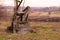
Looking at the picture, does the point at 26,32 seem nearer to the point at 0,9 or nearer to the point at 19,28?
the point at 19,28

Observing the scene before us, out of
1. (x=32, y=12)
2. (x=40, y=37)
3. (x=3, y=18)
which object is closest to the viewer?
(x=40, y=37)

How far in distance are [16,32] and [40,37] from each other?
3150 mm

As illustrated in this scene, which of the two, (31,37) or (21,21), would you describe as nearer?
(31,37)

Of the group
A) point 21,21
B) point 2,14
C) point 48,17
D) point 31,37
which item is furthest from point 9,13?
point 31,37

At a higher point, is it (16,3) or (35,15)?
(16,3)

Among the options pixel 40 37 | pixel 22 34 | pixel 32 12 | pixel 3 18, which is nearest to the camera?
pixel 40 37

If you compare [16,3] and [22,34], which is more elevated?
[16,3]

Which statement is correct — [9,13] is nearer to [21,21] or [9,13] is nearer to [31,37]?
[21,21]

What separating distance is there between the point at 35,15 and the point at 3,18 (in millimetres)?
A: 4652

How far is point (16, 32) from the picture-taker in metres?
24.1

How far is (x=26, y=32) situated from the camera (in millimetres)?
24109

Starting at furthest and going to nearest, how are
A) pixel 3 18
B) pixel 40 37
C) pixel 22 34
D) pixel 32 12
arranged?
pixel 32 12
pixel 3 18
pixel 22 34
pixel 40 37

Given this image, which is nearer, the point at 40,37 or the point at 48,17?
the point at 40,37

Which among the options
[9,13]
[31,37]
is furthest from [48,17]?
[31,37]
